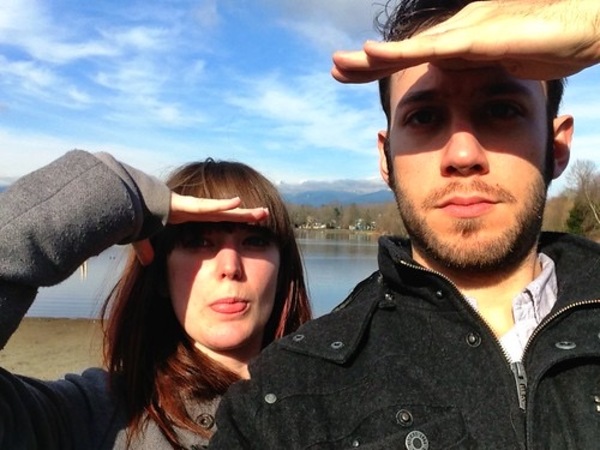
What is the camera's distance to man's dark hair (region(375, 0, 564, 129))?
8.41ft

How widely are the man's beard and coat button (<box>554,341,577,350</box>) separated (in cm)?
39

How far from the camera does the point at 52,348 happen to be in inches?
558

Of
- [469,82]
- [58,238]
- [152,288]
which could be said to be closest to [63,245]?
[58,238]

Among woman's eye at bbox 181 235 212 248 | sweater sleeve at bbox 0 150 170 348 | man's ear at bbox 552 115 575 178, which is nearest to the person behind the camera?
sweater sleeve at bbox 0 150 170 348

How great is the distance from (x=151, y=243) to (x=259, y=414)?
3.67ft

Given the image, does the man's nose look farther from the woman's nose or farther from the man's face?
the woman's nose

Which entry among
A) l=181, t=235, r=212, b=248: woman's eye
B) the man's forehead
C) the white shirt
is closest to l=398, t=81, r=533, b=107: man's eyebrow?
the man's forehead

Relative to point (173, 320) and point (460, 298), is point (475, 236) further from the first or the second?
point (173, 320)

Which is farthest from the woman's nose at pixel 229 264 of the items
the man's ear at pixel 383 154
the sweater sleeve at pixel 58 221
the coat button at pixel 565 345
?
the coat button at pixel 565 345

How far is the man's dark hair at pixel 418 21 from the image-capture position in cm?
256

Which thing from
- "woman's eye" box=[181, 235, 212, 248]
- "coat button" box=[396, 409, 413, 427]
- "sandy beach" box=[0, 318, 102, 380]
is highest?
"woman's eye" box=[181, 235, 212, 248]

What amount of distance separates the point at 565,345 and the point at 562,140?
964 millimetres

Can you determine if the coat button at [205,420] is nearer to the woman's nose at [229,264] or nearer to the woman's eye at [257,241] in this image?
the woman's nose at [229,264]

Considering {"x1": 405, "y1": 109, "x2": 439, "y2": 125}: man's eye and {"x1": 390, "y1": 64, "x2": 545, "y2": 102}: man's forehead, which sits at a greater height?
{"x1": 390, "y1": 64, "x2": 545, "y2": 102}: man's forehead
